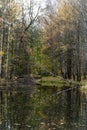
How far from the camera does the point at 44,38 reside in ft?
180

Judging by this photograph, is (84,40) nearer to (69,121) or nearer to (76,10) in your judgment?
(76,10)

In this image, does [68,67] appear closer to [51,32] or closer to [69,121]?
[51,32]

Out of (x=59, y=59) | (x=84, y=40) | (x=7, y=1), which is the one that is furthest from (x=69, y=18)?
(x=7, y=1)

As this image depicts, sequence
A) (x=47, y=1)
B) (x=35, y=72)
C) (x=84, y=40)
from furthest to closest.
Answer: (x=47, y=1) → (x=35, y=72) → (x=84, y=40)

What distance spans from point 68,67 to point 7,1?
16808 mm

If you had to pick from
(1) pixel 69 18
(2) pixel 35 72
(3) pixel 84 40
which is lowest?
(2) pixel 35 72

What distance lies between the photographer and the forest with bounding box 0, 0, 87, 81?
1688 inches

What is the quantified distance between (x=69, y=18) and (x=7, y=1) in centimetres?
1134

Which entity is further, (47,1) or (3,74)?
(47,1)

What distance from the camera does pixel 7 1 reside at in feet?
135

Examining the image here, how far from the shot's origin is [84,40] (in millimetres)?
48812

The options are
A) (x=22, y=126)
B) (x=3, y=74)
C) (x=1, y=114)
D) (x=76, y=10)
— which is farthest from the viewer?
(x=76, y=10)

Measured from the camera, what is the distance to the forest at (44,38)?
141 feet

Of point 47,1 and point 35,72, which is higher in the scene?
point 47,1
